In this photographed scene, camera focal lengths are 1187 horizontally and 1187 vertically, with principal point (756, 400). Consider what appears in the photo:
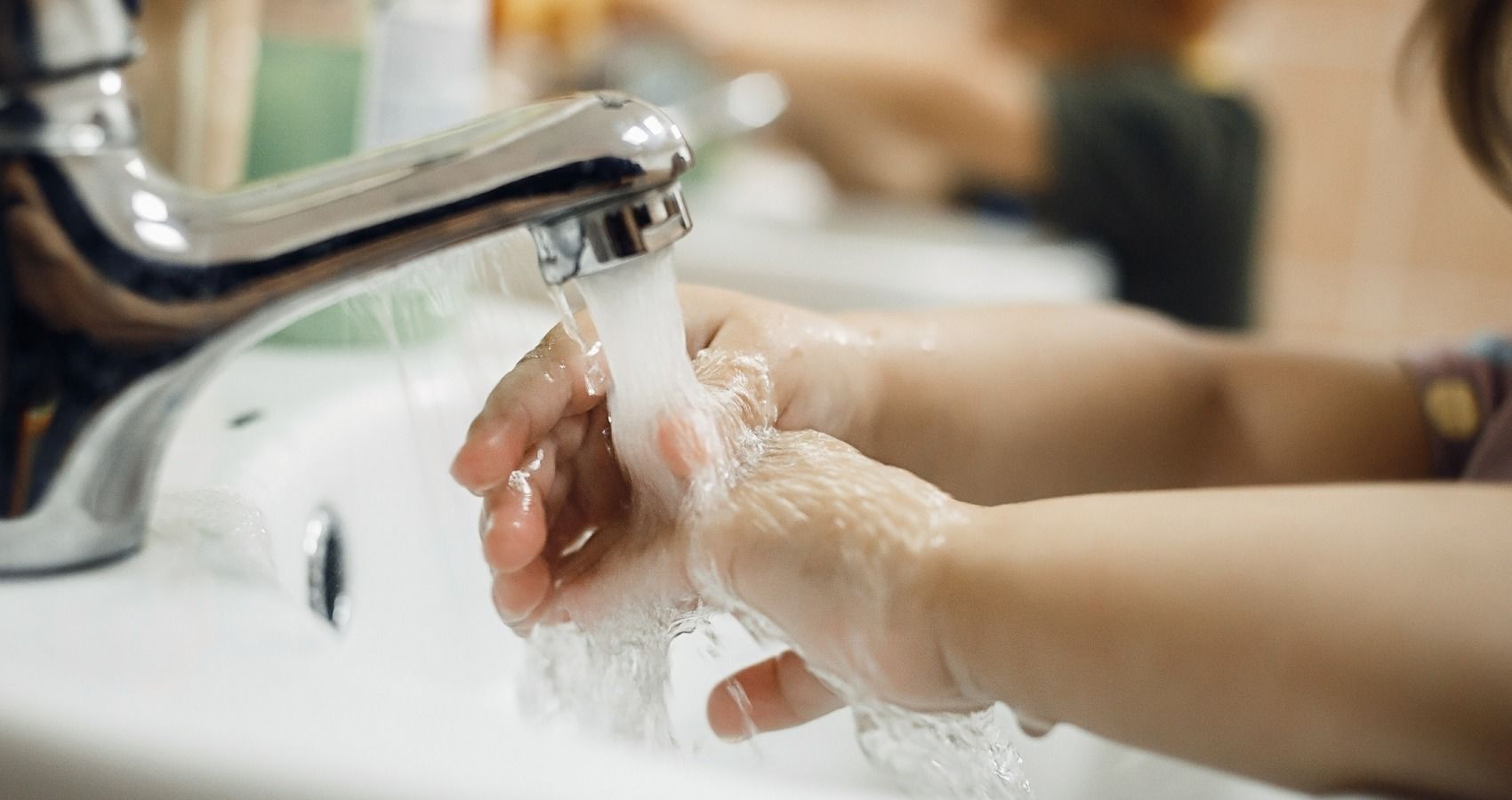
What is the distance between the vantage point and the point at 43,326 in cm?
23

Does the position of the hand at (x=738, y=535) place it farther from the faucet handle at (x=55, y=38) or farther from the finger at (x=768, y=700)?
the faucet handle at (x=55, y=38)

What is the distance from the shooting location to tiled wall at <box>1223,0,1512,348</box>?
1358mm

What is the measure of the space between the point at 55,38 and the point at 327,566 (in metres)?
0.16

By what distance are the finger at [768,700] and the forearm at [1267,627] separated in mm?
53

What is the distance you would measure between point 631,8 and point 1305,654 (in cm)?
90

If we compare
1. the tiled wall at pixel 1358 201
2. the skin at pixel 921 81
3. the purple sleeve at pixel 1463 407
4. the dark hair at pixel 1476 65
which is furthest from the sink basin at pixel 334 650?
the tiled wall at pixel 1358 201

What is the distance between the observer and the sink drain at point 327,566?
314 mm

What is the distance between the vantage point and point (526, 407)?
27 centimetres

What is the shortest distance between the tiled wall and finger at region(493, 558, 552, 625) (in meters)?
1.24

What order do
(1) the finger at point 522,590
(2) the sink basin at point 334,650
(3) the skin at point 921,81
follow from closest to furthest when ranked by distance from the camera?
(2) the sink basin at point 334,650 < (1) the finger at point 522,590 < (3) the skin at point 921,81

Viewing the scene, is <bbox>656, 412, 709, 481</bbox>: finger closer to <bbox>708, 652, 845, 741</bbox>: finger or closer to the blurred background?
<bbox>708, 652, 845, 741</bbox>: finger

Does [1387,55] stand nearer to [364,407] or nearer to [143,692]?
[364,407]

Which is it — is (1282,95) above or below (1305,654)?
below

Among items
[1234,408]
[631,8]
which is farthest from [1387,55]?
[1234,408]
